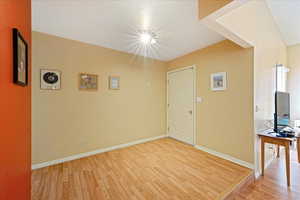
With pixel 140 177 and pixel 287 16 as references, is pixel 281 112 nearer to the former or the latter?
pixel 287 16

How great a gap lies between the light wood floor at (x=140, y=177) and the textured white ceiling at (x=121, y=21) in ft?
7.57

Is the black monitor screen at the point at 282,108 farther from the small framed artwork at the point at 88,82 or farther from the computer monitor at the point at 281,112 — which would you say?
the small framed artwork at the point at 88,82

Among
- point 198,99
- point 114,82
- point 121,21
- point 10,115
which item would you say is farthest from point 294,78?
point 10,115

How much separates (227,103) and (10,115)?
113 inches

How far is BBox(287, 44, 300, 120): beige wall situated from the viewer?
3.21 m

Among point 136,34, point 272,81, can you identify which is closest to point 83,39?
point 136,34

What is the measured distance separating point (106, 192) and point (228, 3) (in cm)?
249

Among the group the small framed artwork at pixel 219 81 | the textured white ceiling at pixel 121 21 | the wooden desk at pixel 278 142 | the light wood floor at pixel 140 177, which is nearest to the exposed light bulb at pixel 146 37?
the textured white ceiling at pixel 121 21

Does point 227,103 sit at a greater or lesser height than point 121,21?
lesser

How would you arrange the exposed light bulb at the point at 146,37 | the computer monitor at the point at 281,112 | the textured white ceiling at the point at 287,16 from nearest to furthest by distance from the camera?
the computer monitor at the point at 281,112 → the textured white ceiling at the point at 287,16 → the exposed light bulb at the point at 146,37

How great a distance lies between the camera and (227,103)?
2354 mm

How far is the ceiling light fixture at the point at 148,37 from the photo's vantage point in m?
2.15

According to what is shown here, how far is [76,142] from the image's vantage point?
7.96 feet

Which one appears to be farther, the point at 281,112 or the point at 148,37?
the point at 148,37
